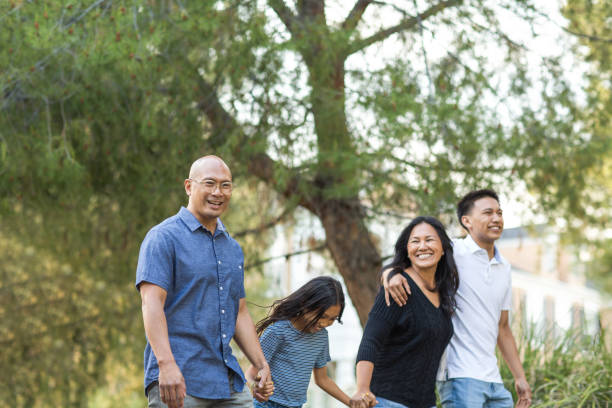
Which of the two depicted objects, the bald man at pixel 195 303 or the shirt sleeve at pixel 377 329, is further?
the shirt sleeve at pixel 377 329

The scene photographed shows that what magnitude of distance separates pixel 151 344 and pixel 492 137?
15.3ft

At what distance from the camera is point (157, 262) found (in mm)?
3203

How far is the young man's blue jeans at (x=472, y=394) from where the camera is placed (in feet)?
13.1

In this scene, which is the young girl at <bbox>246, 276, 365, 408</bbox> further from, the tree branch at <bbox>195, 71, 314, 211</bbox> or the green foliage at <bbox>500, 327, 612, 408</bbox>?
the tree branch at <bbox>195, 71, 314, 211</bbox>

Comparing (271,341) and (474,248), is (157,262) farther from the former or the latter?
(474,248)

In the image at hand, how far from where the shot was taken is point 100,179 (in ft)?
26.3

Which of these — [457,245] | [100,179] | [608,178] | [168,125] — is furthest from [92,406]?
[457,245]

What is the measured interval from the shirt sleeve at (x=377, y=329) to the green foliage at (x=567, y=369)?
2281 millimetres

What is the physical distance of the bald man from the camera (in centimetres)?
312

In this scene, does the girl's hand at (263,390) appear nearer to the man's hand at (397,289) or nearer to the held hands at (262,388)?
the held hands at (262,388)

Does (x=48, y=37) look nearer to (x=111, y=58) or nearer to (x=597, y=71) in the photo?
(x=111, y=58)

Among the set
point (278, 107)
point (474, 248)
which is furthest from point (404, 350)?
point (278, 107)

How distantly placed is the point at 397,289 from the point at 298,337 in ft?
1.89

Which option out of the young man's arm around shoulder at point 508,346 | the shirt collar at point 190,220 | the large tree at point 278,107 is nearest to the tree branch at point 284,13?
the large tree at point 278,107
